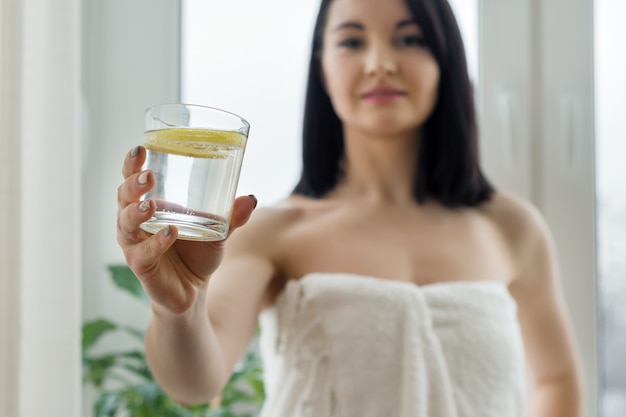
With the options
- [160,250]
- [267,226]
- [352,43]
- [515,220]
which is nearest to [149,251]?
[160,250]

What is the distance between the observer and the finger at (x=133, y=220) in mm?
682

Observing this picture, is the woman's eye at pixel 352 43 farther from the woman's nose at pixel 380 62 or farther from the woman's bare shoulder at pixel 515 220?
the woman's bare shoulder at pixel 515 220

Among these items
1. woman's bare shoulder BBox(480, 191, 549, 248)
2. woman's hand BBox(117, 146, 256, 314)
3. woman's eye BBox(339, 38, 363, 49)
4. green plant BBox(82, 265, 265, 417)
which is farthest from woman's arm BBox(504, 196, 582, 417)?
woman's hand BBox(117, 146, 256, 314)

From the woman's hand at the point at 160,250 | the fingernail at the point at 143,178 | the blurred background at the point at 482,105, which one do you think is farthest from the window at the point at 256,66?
the fingernail at the point at 143,178

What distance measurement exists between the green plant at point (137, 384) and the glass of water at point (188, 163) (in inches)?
30.3

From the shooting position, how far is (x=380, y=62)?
3.90ft

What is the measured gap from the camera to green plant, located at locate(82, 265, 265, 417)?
1431mm

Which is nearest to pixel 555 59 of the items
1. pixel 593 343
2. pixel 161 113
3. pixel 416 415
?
pixel 593 343

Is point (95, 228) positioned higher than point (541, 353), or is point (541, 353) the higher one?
point (95, 228)

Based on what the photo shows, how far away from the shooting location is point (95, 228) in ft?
5.41

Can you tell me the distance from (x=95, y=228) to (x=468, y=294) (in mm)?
835

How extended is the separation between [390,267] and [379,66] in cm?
29

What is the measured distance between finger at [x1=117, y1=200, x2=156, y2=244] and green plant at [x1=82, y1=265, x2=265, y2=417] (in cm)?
75

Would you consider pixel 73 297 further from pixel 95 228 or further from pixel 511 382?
pixel 511 382
